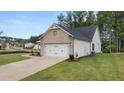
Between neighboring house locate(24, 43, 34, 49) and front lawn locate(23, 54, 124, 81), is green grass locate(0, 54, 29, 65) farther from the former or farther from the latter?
front lawn locate(23, 54, 124, 81)

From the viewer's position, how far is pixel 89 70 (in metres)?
6.59

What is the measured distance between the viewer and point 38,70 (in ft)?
21.9

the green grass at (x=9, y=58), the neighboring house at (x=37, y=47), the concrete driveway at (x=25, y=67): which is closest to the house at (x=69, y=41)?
the neighboring house at (x=37, y=47)

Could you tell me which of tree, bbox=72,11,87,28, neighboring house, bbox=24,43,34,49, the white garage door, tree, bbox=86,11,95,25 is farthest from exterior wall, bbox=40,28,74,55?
tree, bbox=86,11,95,25

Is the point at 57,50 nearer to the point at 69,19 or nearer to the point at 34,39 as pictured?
the point at 34,39

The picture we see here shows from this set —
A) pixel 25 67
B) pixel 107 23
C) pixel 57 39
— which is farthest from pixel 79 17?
pixel 25 67

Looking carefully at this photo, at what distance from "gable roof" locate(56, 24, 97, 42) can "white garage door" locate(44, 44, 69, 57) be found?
49 cm

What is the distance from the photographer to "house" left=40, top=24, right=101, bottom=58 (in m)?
7.02
